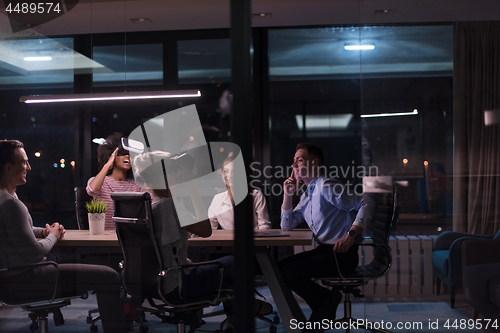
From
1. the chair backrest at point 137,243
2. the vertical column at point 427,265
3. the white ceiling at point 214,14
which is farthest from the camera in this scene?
the white ceiling at point 214,14

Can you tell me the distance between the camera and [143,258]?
2.37 meters

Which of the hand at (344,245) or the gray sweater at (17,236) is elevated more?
the gray sweater at (17,236)

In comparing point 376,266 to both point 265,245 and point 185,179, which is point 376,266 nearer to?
point 265,245

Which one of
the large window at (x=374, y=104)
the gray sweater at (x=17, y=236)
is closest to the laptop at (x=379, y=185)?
the large window at (x=374, y=104)

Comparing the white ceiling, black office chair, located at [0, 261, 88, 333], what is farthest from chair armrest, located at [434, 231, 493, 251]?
black office chair, located at [0, 261, 88, 333]

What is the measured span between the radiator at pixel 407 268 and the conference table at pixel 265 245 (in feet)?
3.00

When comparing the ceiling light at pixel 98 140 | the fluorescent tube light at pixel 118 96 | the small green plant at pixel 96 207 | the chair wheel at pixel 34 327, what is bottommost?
the chair wheel at pixel 34 327

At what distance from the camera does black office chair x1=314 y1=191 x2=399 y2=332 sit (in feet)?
9.22

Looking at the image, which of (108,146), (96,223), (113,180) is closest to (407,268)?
(96,223)

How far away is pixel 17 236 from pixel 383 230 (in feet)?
8.32

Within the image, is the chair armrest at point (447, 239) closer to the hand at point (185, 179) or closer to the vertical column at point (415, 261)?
the vertical column at point (415, 261)

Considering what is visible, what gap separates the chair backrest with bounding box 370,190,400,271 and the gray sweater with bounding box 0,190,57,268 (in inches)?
91.7

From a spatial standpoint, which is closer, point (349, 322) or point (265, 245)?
point (265, 245)

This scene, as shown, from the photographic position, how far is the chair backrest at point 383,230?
285cm
